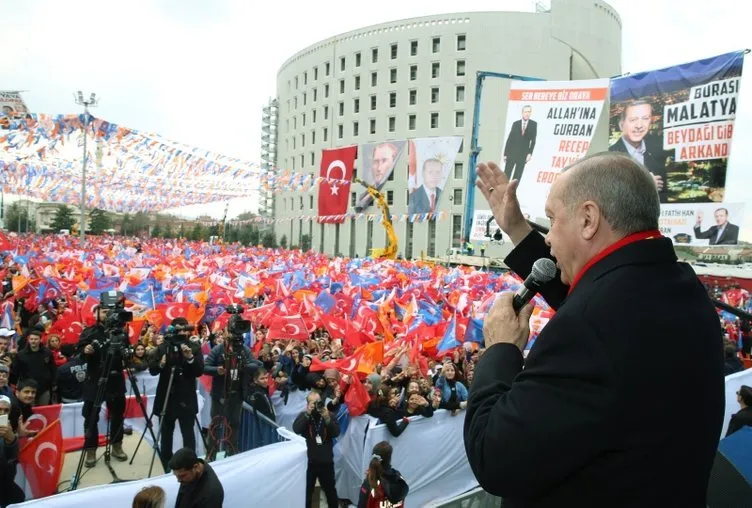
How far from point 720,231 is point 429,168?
1263 centimetres

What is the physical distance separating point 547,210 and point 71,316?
35.0 ft

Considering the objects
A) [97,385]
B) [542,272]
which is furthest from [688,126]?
[542,272]

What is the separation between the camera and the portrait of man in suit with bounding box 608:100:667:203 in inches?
838

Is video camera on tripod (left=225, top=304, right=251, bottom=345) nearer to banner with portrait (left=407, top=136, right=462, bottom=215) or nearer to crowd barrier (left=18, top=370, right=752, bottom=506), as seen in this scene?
crowd barrier (left=18, top=370, right=752, bottom=506)

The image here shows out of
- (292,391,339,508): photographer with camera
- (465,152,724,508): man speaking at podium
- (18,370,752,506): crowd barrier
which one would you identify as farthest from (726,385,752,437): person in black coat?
(465,152,724,508): man speaking at podium

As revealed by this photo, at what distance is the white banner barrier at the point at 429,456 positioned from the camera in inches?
259

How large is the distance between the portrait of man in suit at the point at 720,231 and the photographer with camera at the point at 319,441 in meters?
18.4

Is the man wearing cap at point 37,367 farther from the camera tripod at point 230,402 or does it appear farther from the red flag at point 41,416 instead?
the camera tripod at point 230,402

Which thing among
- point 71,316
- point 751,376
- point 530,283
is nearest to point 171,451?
point 71,316

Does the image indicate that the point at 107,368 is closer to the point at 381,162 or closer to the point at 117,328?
the point at 117,328

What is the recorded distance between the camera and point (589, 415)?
107 centimetres

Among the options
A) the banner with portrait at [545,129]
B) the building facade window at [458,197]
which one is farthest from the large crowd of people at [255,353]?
the building facade window at [458,197]

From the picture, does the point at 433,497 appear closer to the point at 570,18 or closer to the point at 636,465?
the point at 636,465

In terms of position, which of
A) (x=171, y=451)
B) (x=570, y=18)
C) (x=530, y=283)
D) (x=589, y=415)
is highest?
(x=570, y=18)
